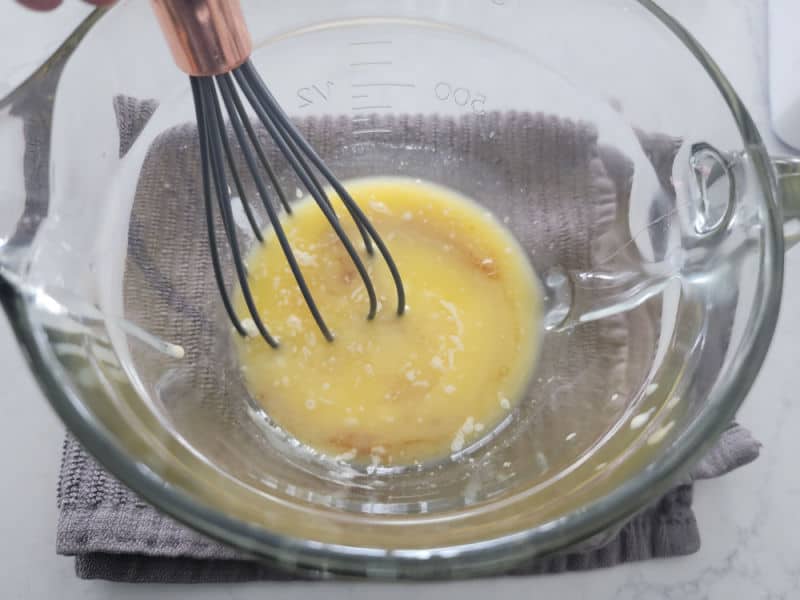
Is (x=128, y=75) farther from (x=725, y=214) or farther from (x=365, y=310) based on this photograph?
(x=725, y=214)

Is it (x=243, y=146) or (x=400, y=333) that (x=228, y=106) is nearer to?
(x=243, y=146)

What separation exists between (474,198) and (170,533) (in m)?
0.39

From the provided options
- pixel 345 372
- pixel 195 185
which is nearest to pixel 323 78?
pixel 195 185

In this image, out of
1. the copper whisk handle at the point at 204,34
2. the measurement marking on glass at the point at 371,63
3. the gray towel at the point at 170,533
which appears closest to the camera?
the copper whisk handle at the point at 204,34

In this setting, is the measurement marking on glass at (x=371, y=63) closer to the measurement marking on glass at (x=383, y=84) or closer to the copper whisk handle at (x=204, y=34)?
the measurement marking on glass at (x=383, y=84)

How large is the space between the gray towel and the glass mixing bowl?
36mm

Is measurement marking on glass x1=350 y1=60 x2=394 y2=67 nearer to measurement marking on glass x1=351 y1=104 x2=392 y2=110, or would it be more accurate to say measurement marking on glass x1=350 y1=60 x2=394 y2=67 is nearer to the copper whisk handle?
measurement marking on glass x1=351 y1=104 x2=392 y2=110

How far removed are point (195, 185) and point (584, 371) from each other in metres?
0.34

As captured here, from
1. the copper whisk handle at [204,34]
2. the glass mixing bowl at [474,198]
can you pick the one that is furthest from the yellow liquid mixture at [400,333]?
the copper whisk handle at [204,34]

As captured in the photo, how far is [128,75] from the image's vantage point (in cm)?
57

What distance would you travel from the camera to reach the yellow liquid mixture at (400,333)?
0.61m

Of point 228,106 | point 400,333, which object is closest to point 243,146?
point 228,106

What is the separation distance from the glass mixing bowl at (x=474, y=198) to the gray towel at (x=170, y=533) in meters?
0.04

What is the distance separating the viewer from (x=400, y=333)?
0.65 metres
